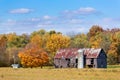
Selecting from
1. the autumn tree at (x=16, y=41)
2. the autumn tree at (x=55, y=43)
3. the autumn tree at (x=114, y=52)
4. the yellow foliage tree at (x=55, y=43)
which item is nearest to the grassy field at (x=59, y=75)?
the autumn tree at (x=114, y=52)

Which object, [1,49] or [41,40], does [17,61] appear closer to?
[1,49]

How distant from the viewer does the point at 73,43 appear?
457 ft

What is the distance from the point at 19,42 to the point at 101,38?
30.9 metres

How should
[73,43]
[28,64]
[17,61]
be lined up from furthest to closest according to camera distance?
[73,43], [17,61], [28,64]

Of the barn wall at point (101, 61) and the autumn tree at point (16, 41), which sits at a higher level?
the autumn tree at point (16, 41)

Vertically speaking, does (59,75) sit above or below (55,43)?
below

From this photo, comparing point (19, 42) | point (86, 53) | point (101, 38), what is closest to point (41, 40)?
point (19, 42)

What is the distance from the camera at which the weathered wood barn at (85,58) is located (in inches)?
3984

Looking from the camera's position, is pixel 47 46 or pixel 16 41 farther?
pixel 16 41

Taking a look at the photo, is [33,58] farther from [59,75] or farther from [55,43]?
[59,75]

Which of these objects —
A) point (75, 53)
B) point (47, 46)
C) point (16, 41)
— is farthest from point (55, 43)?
point (16, 41)

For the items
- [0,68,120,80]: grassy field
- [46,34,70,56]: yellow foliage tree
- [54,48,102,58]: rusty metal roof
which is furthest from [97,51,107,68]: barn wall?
[0,68,120,80]: grassy field

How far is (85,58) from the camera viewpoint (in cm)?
10338

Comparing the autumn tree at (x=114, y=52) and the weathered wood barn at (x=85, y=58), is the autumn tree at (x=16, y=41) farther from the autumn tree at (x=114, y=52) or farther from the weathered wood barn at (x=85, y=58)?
the autumn tree at (x=114, y=52)
